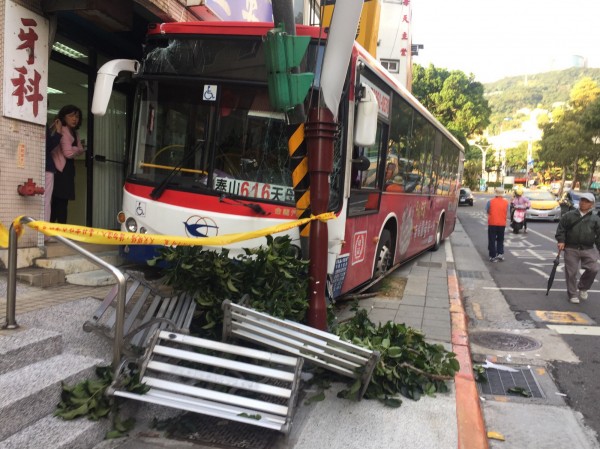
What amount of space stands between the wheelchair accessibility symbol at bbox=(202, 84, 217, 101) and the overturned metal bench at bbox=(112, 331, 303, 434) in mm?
2435

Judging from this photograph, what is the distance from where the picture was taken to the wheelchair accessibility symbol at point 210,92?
484 cm

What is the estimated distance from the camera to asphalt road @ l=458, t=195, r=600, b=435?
4.38 metres

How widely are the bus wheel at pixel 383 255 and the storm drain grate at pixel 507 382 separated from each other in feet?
8.28

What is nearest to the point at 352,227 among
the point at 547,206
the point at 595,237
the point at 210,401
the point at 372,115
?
the point at 372,115

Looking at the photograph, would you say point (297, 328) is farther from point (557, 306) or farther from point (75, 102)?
point (75, 102)

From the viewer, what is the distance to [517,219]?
17266mm

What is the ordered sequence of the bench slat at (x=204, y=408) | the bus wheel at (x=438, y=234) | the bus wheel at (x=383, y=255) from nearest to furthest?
the bench slat at (x=204, y=408) → the bus wheel at (x=383, y=255) → the bus wheel at (x=438, y=234)

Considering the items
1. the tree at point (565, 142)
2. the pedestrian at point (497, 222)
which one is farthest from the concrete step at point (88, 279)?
the tree at point (565, 142)

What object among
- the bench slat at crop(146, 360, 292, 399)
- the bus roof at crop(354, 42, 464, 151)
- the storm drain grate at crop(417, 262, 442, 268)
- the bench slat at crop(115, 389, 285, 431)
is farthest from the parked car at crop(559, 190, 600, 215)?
the bench slat at crop(115, 389, 285, 431)

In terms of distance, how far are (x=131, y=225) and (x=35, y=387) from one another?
2480mm

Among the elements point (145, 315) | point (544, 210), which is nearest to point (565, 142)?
point (544, 210)

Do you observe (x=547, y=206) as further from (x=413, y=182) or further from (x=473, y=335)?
(x=473, y=335)

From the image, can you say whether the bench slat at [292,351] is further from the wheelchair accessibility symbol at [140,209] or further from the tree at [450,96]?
the tree at [450,96]

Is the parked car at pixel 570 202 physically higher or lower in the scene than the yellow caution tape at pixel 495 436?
higher
